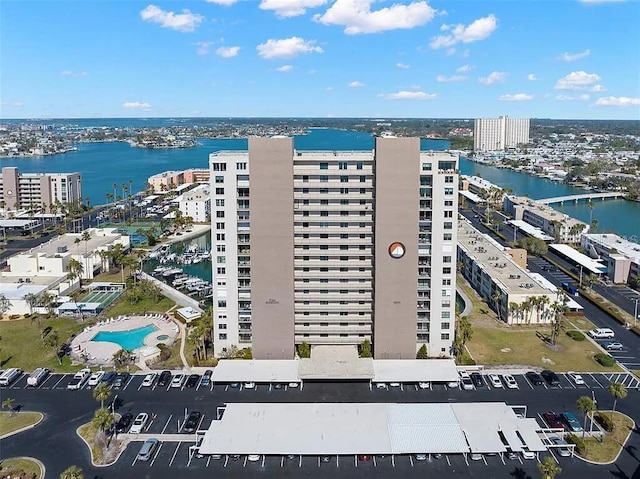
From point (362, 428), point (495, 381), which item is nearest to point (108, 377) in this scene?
point (362, 428)

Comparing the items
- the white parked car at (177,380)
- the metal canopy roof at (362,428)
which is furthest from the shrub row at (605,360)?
the white parked car at (177,380)

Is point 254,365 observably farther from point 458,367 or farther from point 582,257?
point 582,257

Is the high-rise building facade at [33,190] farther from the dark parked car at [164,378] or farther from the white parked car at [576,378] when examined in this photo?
the white parked car at [576,378]

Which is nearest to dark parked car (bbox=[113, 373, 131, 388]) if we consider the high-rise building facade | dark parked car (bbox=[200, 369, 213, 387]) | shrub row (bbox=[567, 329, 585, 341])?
dark parked car (bbox=[200, 369, 213, 387])

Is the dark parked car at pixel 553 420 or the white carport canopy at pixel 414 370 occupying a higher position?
Answer: the white carport canopy at pixel 414 370

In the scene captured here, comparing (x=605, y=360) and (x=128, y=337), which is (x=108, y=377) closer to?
(x=128, y=337)

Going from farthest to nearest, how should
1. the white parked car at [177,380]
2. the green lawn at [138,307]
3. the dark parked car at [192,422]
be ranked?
the green lawn at [138,307]
the white parked car at [177,380]
the dark parked car at [192,422]

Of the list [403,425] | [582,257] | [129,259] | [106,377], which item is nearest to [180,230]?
[129,259]
